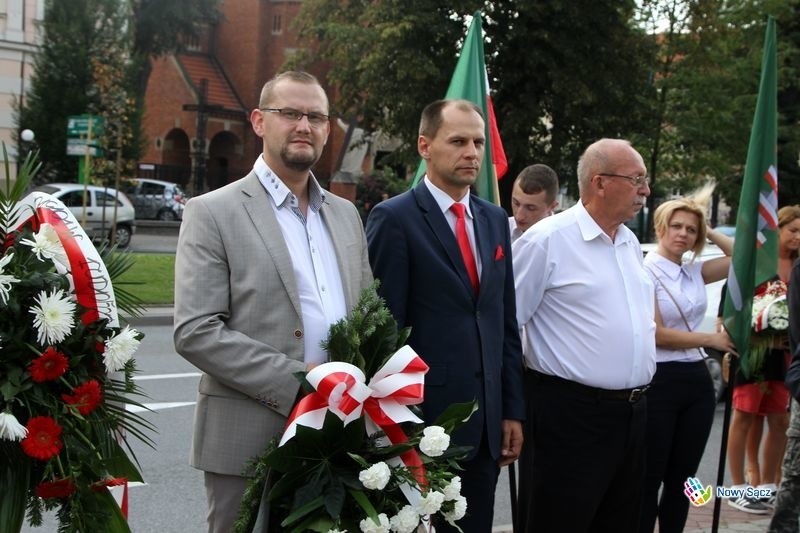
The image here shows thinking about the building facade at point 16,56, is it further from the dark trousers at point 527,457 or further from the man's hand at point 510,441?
the man's hand at point 510,441

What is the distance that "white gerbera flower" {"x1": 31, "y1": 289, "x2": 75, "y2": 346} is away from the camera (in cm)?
298

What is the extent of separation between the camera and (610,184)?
481 centimetres

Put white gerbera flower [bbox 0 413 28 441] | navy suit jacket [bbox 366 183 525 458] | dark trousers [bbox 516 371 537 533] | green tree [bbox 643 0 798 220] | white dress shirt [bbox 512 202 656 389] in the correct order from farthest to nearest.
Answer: green tree [bbox 643 0 798 220] < dark trousers [bbox 516 371 537 533] < white dress shirt [bbox 512 202 656 389] < navy suit jacket [bbox 366 183 525 458] < white gerbera flower [bbox 0 413 28 441]

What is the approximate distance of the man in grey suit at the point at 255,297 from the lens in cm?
335

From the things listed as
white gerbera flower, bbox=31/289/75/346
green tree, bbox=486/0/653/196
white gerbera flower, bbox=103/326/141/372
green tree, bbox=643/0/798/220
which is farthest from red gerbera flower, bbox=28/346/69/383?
green tree, bbox=486/0/653/196

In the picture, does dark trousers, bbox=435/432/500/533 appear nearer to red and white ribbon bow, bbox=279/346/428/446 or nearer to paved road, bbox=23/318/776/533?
red and white ribbon bow, bbox=279/346/428/446

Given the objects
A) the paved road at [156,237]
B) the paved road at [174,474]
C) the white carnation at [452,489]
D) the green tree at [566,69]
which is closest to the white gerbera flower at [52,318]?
the paved road at [174,474]

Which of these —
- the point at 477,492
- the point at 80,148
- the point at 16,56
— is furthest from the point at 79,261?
the point at 16,56

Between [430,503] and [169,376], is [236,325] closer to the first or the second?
[430,503]

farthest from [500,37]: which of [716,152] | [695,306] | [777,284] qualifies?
→ [695,306]

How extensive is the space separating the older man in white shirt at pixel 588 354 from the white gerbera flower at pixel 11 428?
95.5 inches

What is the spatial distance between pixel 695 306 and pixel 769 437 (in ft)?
7.05

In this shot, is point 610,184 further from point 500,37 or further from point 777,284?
point 500,37

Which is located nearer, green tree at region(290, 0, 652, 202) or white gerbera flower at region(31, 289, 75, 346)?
white gerbera flower at region(31, 289, 75, 346)
